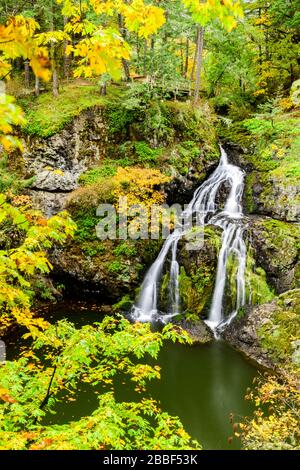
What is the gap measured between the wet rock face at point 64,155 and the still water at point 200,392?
6.98 meters

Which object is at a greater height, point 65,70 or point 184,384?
point 65,70

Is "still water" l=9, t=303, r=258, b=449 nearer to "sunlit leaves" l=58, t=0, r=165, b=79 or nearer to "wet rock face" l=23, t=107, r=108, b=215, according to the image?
"wet rock face" l=23, t=107, r=108, b=215

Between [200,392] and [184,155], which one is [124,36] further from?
[200,392]

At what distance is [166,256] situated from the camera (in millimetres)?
13648

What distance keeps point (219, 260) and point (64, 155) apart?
799cm

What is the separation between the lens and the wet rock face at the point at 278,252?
12109 mm

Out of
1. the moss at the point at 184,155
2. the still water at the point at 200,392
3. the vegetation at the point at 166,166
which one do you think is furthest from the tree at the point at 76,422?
the moss at the point at 184,155

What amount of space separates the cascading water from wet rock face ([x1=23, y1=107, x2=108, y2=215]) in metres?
4.83

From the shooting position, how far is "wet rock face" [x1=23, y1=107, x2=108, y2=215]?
1481 centimetres

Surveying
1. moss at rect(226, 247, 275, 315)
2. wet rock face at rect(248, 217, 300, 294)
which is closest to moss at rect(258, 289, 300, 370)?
moss at rect(226, 247, 275, 315)

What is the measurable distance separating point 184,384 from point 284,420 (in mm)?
2974

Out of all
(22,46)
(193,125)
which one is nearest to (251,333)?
(193,125)
